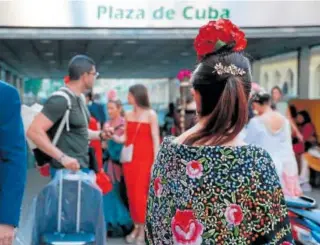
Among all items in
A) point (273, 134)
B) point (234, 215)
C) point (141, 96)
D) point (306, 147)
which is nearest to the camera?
point (234, 215)

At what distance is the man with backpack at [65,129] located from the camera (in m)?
4.56

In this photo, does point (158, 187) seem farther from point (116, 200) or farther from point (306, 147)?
point (306, 147)

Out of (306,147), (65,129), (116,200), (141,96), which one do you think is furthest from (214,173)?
(306,147)

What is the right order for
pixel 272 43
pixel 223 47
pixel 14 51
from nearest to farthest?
pixel 223 47
pixel 272 43
pixel 14 51

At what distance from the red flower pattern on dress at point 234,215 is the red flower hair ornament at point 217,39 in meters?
0.51

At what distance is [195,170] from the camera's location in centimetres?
207

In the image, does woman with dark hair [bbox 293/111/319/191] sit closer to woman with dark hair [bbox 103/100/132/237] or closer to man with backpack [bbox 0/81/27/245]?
woman with dark hair [bbox 103/100/132/237]

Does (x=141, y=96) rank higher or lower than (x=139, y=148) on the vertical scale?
higher

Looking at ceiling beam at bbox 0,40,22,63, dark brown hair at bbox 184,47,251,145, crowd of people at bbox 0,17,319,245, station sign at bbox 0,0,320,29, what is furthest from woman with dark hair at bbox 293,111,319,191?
dark brown hair at bbox 184,47,251,145

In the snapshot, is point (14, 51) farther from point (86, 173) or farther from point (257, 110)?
point (86, 173)

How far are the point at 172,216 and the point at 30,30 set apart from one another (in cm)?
718

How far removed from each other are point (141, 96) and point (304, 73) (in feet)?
27.9

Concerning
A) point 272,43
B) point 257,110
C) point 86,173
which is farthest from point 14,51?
point 86,173

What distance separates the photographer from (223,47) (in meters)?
2.19
